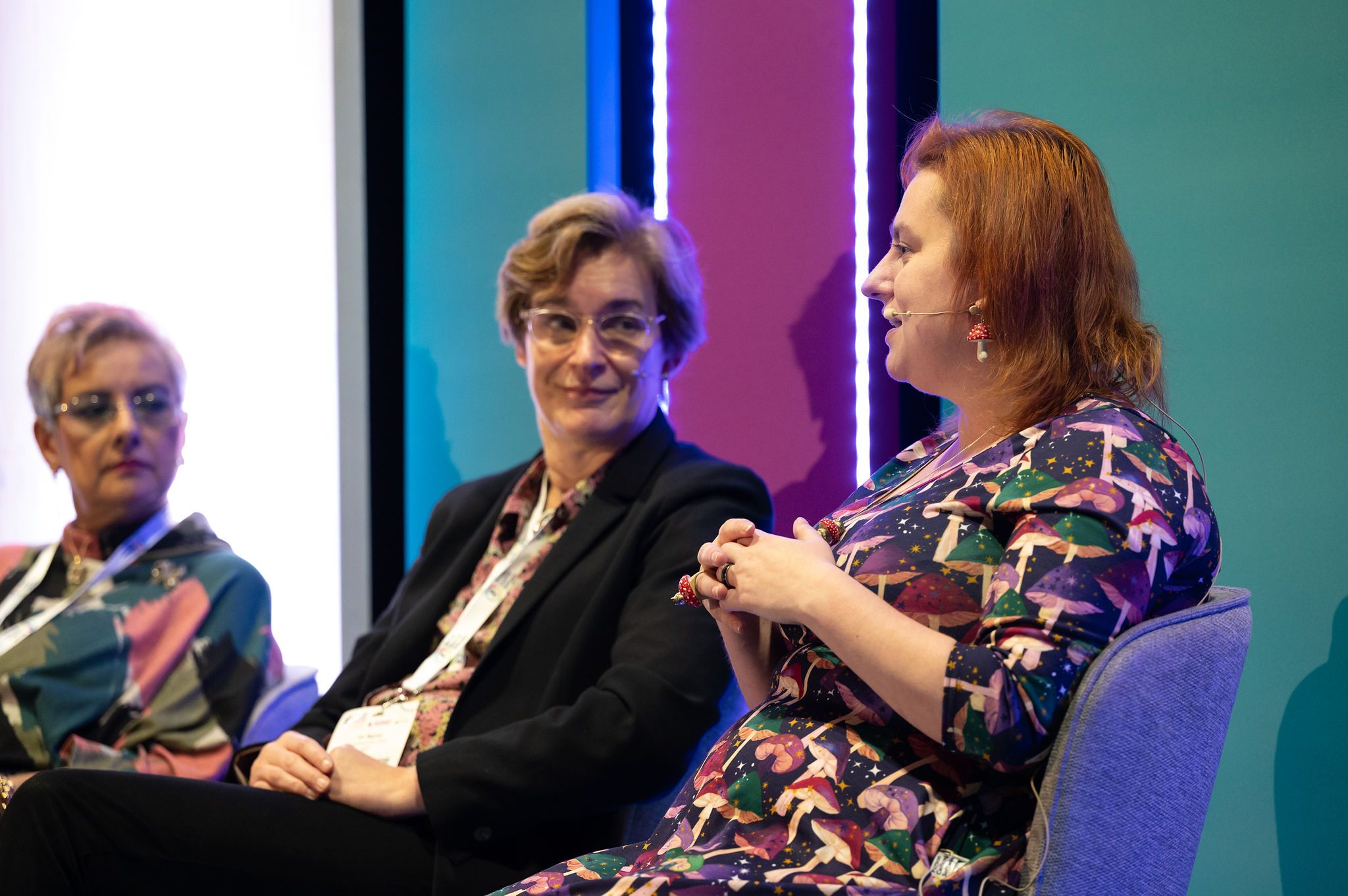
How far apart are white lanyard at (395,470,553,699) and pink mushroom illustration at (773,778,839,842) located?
3.50 feet

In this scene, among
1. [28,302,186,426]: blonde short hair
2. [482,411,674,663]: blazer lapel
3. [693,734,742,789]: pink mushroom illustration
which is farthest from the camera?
[28,302,186,426]: blonde short hair

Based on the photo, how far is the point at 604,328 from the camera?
8.26ft

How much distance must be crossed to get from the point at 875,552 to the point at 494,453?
72.8 inches

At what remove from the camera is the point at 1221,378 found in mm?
2242

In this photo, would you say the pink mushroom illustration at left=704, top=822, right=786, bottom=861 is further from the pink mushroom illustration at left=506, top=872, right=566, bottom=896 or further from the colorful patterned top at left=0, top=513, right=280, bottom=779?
the colorful patterned top at left=0, top=513, right=280, bottom=779

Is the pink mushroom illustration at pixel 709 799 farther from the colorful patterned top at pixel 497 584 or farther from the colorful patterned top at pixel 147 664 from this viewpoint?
the colorful patterned top at pixel 147 664

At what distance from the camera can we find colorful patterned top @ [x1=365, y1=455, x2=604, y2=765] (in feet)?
7.33

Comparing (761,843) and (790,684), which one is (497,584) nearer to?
(790,684)

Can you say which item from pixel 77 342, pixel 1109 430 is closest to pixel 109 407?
pixel 77 342

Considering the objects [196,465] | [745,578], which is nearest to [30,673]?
[196,465]

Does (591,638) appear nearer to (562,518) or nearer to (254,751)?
(562,518)

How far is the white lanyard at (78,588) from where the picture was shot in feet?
8.54

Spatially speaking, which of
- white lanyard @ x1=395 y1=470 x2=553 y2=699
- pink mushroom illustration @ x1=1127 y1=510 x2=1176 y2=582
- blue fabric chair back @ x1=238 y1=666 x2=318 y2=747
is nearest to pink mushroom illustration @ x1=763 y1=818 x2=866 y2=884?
pink mushroom illustration @ x1=1127 y1=510 x2=1176 y2=582

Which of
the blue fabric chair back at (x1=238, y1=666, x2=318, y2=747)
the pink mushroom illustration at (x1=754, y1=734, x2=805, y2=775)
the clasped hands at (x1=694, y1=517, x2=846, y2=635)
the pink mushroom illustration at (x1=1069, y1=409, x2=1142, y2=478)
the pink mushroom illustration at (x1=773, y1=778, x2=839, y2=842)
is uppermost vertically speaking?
the pink mushroom illustration at (x1=1069, y1=409, x2=1142, y2=478)
